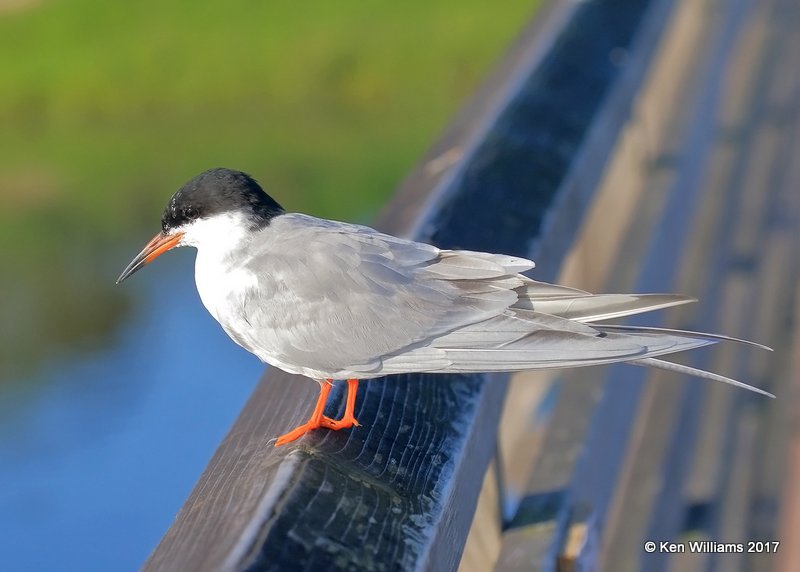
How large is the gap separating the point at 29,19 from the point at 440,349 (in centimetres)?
1393

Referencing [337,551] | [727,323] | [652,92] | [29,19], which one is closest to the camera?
[337,551]

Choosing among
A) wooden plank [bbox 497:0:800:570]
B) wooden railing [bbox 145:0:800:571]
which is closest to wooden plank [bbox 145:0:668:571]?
wooden railing [bbox 145:0:800:571]

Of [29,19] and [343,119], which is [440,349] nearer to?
[343,119]

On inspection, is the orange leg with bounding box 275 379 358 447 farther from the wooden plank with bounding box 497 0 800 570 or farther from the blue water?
the blue water

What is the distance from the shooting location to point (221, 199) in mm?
2578

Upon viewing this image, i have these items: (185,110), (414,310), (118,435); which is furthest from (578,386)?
(185,110)

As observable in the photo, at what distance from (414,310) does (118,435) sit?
5747 mm

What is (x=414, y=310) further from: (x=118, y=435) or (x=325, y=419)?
(x=118, y=435)

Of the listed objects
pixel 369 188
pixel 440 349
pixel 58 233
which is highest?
pixel 369 188

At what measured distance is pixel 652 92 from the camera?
4590 millimetres

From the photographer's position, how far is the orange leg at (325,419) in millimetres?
1778

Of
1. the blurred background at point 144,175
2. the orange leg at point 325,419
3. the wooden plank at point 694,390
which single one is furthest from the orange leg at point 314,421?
the blurred background at point 144,175

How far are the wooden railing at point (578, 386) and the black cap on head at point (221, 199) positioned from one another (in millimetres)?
289

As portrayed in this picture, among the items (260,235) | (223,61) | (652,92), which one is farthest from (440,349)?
(223,61)
